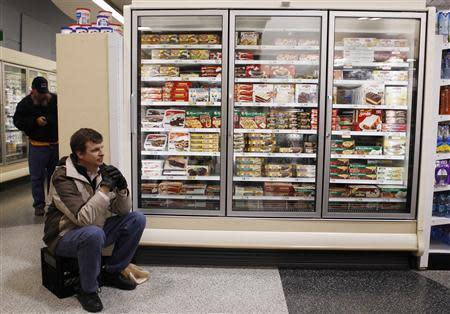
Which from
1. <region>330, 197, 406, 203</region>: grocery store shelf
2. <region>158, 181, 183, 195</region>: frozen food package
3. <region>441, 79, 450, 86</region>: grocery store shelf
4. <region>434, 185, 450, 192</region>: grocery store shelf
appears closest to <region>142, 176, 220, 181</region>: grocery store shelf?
<region>158, 181, 183, 195</region>: frozen food package

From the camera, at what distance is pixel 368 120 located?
374cm

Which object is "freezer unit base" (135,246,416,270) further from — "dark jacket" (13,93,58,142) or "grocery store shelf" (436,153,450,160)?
"dark jacket" (13,93,58,142)

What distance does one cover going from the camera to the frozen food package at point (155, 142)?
12.4 ft

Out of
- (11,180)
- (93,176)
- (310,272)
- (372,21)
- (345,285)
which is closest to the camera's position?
(93,176)

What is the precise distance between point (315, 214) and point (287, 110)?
105 cm

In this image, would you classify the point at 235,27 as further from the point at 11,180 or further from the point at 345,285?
the point at 11,180

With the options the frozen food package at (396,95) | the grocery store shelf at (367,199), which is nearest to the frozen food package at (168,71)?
the grocery store shelf at (367,199)

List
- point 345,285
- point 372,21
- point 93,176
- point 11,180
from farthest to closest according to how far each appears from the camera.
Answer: point 11,180
point 372,21
point 345,285
point 93,176

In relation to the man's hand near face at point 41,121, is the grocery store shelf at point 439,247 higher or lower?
lower

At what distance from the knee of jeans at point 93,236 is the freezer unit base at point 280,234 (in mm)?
832

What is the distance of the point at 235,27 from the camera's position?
11.6 ft

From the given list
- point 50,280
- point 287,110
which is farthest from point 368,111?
point 50,280

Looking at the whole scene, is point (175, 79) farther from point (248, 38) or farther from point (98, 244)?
point (98, 244)

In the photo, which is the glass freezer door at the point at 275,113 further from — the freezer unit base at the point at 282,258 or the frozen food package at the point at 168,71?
the frozen food package at the point at 168,71
